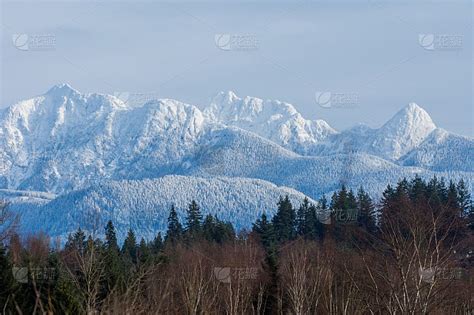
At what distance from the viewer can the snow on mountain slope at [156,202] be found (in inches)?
5969

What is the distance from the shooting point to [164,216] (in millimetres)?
152125

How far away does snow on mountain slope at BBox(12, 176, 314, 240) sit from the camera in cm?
15162

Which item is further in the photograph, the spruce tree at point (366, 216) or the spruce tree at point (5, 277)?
the spruce tree at point (366, 216)

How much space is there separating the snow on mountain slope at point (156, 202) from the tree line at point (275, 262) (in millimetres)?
78322

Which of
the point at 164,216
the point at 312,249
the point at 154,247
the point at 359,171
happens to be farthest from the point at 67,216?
the point at 312,249

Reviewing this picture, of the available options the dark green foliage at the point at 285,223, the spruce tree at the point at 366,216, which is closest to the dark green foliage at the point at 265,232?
the dark green foliage at the point at 285,223

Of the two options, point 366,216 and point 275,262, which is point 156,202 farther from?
point 275,262

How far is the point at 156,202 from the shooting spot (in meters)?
158

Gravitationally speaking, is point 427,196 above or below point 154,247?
above

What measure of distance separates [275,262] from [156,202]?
4836 inches

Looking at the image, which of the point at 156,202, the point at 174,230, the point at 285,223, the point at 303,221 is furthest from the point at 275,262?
the point at 156,202

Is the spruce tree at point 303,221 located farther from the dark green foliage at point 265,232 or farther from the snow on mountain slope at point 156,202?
the snow on mountain slope at point 156,202

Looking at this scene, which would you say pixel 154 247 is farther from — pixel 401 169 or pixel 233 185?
pixel 401 169

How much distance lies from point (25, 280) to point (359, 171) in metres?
166
